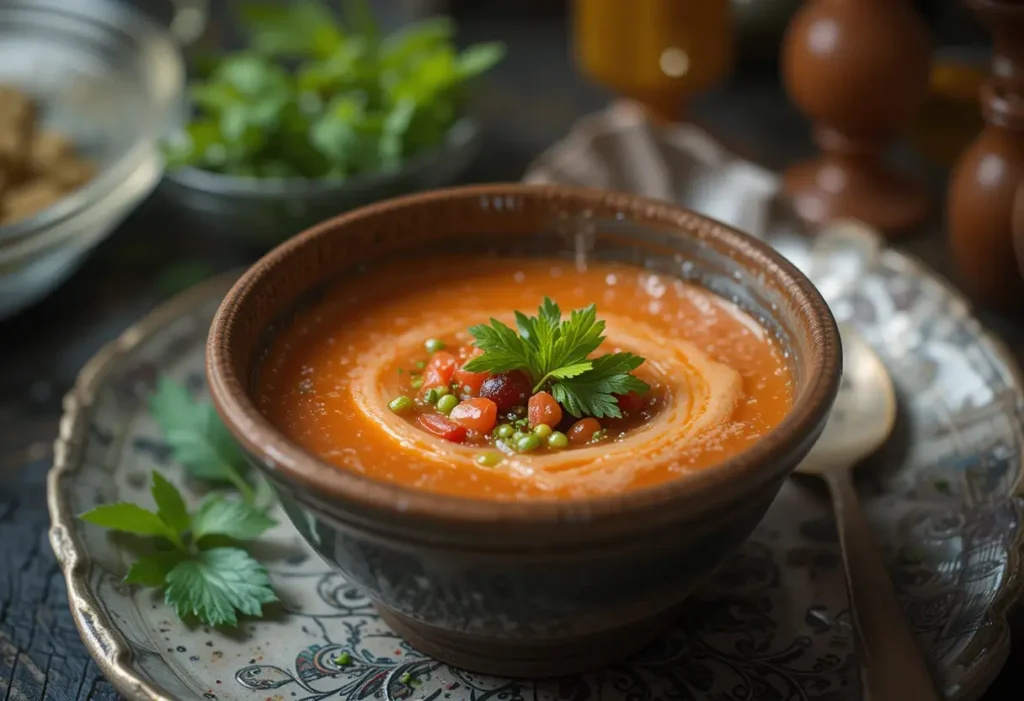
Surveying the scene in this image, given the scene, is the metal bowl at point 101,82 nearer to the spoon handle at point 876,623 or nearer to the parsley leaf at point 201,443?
the parsley leaf at point 201,443

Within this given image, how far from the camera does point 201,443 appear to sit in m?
2.23

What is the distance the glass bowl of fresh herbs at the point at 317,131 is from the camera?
9.68 ft

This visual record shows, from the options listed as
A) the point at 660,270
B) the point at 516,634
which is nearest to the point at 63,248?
the point at 660,270

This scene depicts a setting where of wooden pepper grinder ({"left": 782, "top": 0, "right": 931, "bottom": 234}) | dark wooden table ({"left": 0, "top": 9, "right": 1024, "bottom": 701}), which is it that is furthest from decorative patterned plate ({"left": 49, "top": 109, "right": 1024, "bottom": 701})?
wooden pepper grinder ({"left": 782, "top": 0, "right": 931, "bottom": 234})

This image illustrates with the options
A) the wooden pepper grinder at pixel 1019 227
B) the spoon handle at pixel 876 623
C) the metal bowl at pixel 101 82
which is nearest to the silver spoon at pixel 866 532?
the spoon handle at pixel 876 623

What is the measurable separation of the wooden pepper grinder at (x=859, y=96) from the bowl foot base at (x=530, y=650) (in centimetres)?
162

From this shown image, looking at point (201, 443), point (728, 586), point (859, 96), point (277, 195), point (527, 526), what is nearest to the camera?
point (527, 526)

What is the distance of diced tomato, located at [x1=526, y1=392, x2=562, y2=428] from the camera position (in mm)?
1842

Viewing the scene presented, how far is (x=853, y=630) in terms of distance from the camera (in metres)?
1.76

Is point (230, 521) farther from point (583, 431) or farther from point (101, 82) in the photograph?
point (101, 82)

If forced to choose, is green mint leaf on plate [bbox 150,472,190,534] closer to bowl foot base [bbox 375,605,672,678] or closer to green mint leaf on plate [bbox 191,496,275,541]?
green mint leaf on plate [bbox 191,496,275,541]

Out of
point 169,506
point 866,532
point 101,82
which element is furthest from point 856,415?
point 101,82

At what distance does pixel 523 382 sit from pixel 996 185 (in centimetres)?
143

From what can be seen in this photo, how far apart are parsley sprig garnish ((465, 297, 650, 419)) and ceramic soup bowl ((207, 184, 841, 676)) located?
304 mm
